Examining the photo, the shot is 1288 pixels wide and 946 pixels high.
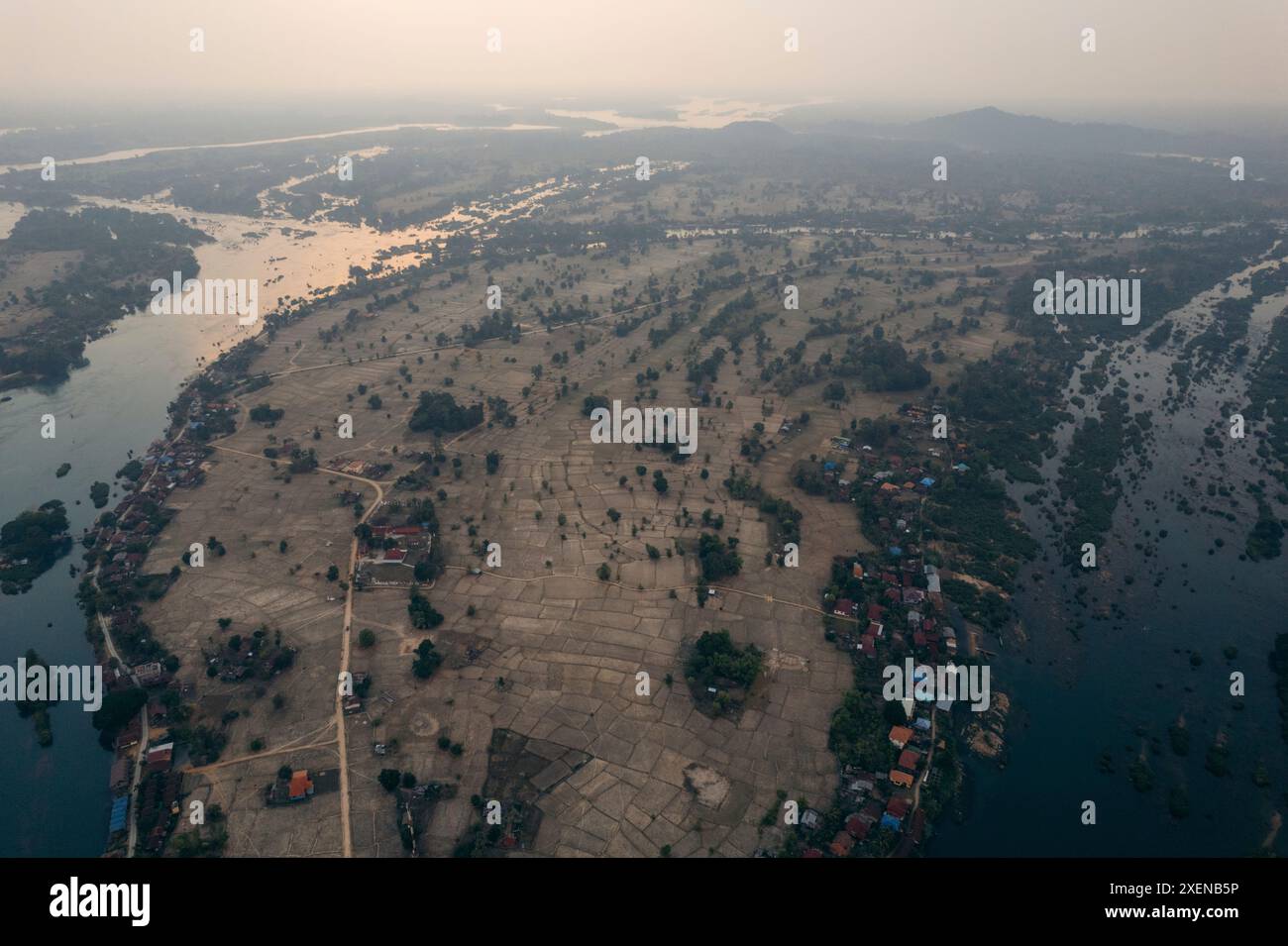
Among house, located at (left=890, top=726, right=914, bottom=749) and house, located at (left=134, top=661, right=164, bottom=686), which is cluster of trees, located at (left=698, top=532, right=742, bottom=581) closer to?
house, located at (left=890, top=726, right=914, bottom=749)

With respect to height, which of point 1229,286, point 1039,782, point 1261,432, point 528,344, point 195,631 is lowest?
point 1039,782

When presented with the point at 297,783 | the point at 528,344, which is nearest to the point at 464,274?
the point at 528,344

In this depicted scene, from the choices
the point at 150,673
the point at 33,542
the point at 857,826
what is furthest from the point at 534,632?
the point at 33,542

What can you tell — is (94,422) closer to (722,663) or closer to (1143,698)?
(722,663)

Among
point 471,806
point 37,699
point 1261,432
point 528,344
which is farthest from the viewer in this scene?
point 528,344

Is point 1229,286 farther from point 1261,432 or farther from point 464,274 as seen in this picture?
point 464,274

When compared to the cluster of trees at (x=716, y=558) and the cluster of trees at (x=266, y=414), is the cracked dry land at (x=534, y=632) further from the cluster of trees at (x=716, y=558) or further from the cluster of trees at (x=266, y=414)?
the cluster of trees at (x=266, y=414)
